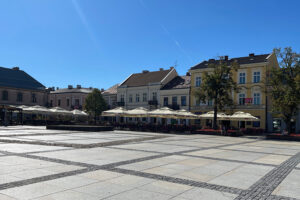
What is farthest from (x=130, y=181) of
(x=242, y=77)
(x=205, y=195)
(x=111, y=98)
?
(x=111, y=98)

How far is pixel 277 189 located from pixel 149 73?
4732 centimetres

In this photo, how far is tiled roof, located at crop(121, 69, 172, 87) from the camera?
162ft

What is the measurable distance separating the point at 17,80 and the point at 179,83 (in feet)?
122

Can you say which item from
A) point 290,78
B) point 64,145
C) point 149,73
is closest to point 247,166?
point 64,145

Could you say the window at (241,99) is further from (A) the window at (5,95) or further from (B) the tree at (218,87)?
(A) the window at (5,95)

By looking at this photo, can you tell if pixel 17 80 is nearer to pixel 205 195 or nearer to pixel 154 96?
pixel 154 96

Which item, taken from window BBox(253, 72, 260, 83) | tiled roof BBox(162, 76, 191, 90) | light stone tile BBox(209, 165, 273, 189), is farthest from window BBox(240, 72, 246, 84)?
light stone tile BBox(209, 165, 273, 189)

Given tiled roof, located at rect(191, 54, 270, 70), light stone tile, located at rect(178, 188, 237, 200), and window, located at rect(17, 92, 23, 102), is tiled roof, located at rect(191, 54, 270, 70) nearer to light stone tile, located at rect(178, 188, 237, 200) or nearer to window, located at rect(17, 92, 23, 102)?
light stone tile, located at rect(178, 188, 237, 200)

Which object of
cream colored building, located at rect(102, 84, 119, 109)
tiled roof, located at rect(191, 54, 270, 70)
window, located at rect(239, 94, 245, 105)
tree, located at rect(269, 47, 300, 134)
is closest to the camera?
tree, located at rect(269, 47, 300, 134)

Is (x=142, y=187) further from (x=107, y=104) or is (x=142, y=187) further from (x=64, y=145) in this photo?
(x=107, y=104)

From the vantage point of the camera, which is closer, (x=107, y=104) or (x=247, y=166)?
(x=247, y=166)

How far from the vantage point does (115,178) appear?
24.9 feet

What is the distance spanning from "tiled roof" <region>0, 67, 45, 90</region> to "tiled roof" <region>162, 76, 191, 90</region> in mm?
32641

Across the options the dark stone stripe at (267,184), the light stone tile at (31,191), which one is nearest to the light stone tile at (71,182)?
the light stone tile at (31,191)
